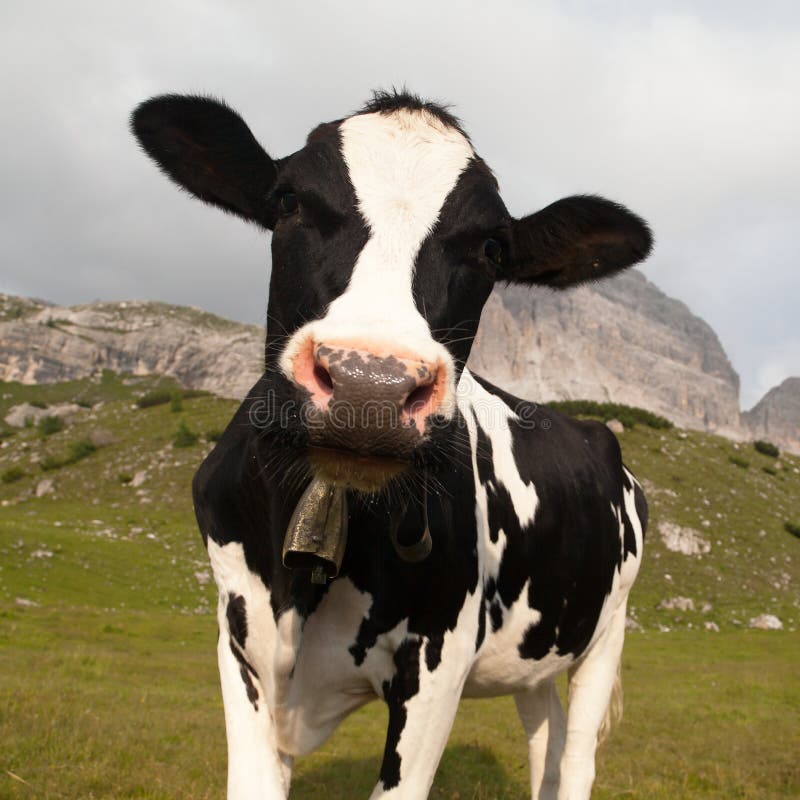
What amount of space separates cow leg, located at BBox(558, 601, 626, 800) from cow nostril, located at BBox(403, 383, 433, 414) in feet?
14.0

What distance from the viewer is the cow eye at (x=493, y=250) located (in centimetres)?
343

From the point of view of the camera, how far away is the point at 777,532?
104 feet

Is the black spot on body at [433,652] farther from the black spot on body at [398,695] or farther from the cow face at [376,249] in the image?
the cow face at [376,249]

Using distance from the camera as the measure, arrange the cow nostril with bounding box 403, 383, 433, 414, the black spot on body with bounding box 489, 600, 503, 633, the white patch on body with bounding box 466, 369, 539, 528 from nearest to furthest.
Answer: the cow nostril with bounding box 403, 383, 433, 414, the black spot on body with bounding box 489, 600, 503, 633, the white patch on body with bounding box 466, 369, 539, 528

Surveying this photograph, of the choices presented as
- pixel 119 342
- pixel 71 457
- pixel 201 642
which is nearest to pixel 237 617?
pixel 201 642

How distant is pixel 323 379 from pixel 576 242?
2.58m

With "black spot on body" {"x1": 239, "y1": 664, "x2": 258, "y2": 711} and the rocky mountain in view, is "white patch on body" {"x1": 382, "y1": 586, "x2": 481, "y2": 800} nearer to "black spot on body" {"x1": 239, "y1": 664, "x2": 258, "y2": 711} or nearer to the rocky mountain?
"black spot on body" {"x1": 239, "y1": 664, "x2": 258, "y2": 711}

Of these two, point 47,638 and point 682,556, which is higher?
point 682,556

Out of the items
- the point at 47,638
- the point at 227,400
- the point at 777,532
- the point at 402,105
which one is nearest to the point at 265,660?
the point at 402,105

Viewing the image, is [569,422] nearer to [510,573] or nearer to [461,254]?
[510,573]

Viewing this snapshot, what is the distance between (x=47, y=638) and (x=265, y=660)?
44.2 feet

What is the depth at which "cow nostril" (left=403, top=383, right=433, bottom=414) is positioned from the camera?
229 cm

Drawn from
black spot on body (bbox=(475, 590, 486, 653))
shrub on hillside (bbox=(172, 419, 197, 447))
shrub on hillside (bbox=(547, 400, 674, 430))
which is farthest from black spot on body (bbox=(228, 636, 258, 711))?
shrub on hillside (bbox=(547, 400, 674, 430))

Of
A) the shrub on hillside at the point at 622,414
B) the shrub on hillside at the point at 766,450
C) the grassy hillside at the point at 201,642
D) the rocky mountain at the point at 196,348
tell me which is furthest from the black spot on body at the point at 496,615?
the rocky mountain at the point at 196,348
